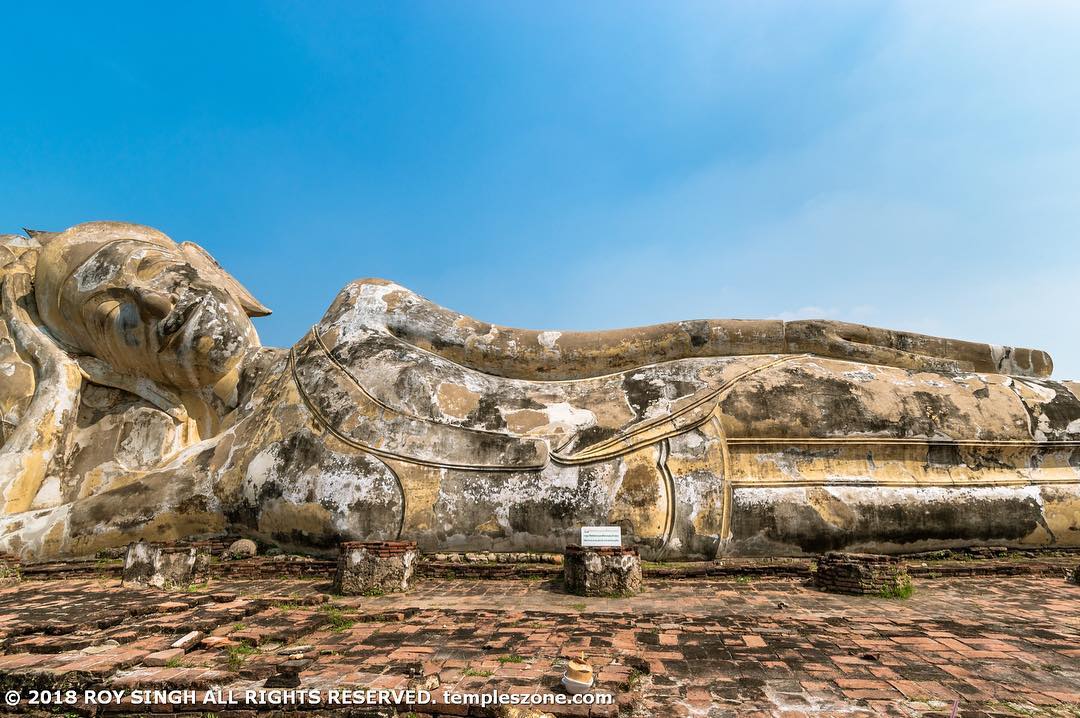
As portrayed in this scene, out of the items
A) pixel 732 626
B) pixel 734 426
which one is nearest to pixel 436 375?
pixel 734 426


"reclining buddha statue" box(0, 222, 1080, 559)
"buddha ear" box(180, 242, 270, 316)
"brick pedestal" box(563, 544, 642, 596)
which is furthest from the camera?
"buddha ear" box(180, 242, 270, 316)

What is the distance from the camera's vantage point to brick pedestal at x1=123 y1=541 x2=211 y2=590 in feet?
17.9

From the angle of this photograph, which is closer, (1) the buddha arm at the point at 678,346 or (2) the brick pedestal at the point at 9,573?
(2) the brick pedestal at the point at 9,573

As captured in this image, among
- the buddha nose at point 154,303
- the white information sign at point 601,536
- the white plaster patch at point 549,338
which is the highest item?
the buddha nose at point 154,303

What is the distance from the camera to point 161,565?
5.48 m

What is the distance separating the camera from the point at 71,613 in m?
4.43

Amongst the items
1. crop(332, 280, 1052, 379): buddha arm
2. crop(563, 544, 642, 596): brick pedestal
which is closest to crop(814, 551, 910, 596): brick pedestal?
crop(563, 544, 642, 596): brick pedestal

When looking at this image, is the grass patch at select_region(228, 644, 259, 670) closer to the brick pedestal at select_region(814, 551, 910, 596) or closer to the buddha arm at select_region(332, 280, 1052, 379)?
the brick pedestal at select_region(814, 551, 910, 596)

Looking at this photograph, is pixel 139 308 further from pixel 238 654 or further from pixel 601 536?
pixel 601 536

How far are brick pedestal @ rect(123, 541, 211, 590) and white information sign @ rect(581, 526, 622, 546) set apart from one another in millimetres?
3174

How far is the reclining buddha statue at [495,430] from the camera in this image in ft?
20.4

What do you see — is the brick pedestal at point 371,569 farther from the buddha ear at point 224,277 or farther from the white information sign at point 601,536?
the buddha ear at point 224,277

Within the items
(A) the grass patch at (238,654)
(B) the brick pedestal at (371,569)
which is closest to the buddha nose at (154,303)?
(B) the brick pedestal at (371,569)

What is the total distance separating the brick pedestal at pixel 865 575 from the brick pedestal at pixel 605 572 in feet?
4.87
